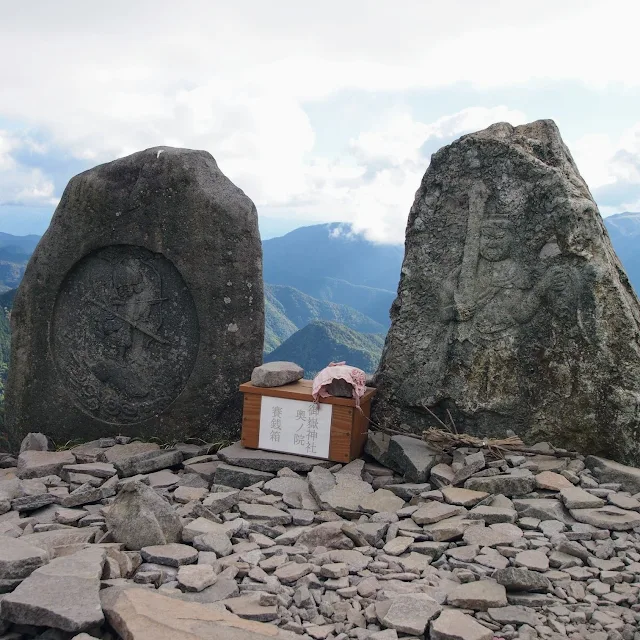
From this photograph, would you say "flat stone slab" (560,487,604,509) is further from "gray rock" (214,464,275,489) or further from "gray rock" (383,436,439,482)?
"gray rock" (214,464,275,489)

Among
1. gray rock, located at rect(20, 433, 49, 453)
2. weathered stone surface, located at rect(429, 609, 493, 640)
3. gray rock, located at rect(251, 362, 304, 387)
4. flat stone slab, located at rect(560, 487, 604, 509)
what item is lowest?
gray rock, located at rect(20, 433, 49, 453)

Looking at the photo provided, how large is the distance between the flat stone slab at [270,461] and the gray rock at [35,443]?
2252 millimetres

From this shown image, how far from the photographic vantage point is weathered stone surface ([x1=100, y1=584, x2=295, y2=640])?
10.7 ft

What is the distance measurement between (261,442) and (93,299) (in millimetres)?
2664

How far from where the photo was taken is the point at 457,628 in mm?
3473

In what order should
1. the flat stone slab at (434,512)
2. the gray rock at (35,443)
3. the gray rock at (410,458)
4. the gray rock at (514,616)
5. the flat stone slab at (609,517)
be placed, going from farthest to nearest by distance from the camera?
the gray rock at (35,443)
the gray rock at (410,458)
the flat stone slab at (434,512)
the flat stone slab at (609,517)
the gray rock at (514,616)

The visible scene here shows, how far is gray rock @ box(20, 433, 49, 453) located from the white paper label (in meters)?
2.56

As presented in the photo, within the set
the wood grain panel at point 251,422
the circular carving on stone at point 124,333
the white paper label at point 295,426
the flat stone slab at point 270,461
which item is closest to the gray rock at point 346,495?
the flat stone slab at point 270,461

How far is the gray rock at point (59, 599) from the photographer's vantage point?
3.29 metres

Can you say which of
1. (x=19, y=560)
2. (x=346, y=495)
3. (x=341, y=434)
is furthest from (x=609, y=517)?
(x=19, y=560)

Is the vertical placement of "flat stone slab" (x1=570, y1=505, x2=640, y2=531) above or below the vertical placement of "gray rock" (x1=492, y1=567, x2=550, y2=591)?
above

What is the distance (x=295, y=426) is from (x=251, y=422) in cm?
45

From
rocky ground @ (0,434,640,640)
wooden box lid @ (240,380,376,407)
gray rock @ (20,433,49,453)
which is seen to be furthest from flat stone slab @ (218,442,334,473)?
gray rock @ (20,433,49,453)

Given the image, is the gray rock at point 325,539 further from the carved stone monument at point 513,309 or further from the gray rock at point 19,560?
the carved stone monument at point 513,309
